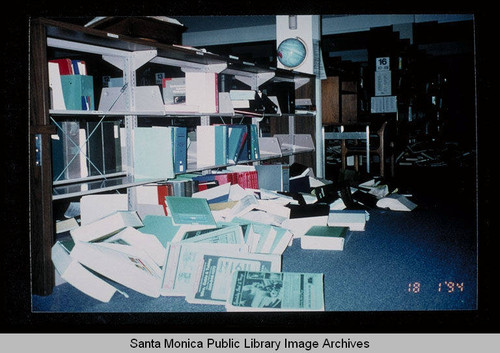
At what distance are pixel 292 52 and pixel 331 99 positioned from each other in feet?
4.46

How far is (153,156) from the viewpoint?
2502 mm

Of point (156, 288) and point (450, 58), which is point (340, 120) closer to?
point (156, 288)

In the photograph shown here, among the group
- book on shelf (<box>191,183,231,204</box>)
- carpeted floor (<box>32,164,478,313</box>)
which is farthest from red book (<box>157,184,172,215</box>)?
carpeted floor (<box>32,164,478,313</box>)

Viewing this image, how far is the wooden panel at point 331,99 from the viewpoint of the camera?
19.6ft

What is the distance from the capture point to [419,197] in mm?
4520

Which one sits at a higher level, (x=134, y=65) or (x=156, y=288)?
(x=134, y=65)

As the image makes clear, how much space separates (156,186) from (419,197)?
3090 millimetres

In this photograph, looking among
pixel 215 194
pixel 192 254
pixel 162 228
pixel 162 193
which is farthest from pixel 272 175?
pixel 192 254

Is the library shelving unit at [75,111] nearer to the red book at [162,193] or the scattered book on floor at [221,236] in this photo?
the red book at [162,193]

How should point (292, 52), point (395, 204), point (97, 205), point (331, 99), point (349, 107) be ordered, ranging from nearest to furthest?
point (97, 205), point (395, 204), point (292, 52), point (331, 99), point (349, 107)

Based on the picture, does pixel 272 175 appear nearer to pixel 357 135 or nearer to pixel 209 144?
pixel 209 144

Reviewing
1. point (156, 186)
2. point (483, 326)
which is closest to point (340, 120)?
point (156, 186)

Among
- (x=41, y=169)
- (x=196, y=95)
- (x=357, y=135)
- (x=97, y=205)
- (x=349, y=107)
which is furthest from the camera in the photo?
(x=349, y=107)

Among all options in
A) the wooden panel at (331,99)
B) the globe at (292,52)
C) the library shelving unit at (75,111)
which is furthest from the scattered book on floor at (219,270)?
the wooden panel at (331,99)
